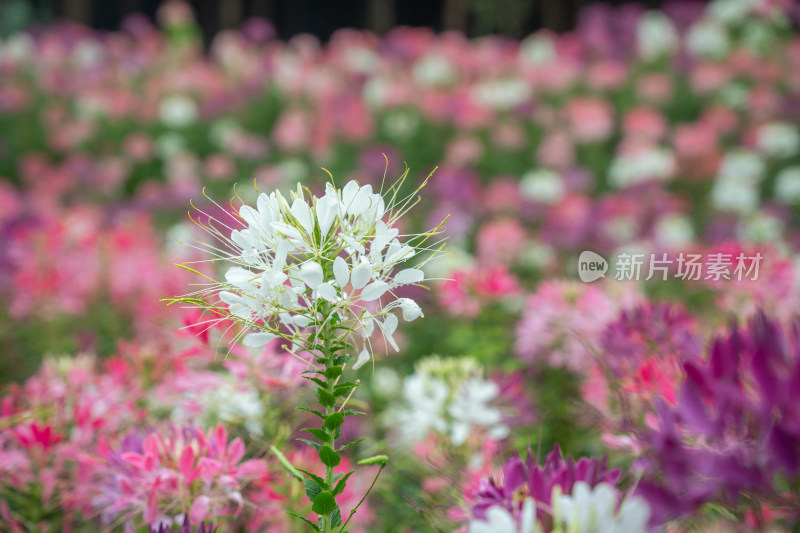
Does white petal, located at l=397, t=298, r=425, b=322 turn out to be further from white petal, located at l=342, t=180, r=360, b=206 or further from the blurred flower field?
white petal, located at l=342, t=180, r=360, b=206

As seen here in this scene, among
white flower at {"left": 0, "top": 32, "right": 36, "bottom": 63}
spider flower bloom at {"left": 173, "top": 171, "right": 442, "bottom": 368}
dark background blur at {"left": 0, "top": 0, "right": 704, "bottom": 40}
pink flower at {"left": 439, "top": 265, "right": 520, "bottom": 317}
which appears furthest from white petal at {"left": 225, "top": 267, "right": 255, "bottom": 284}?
dark background blur at {"left": 0, "top": 0, "right": 704, "bottom": 40}

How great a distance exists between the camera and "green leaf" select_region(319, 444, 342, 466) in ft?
1.94

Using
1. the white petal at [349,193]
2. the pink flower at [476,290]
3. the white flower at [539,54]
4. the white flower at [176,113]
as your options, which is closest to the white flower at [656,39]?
the white flower at [539,54]

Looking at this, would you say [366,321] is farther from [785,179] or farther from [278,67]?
[278,67]

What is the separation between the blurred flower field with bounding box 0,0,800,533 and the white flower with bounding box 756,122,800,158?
0.10ft

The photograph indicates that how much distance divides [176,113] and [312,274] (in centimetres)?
448

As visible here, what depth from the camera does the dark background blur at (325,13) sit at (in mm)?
7793

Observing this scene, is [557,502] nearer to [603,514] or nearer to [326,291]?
[603,514]

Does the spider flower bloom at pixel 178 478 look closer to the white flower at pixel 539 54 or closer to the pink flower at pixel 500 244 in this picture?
the pink flower at pixel 500 244

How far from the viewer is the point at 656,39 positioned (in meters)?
5.48

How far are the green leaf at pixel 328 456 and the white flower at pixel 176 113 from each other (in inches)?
177

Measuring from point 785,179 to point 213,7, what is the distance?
8005 millimetres

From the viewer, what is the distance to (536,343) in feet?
4.82

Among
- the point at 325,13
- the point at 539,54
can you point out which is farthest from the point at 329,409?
the point at 325,13
